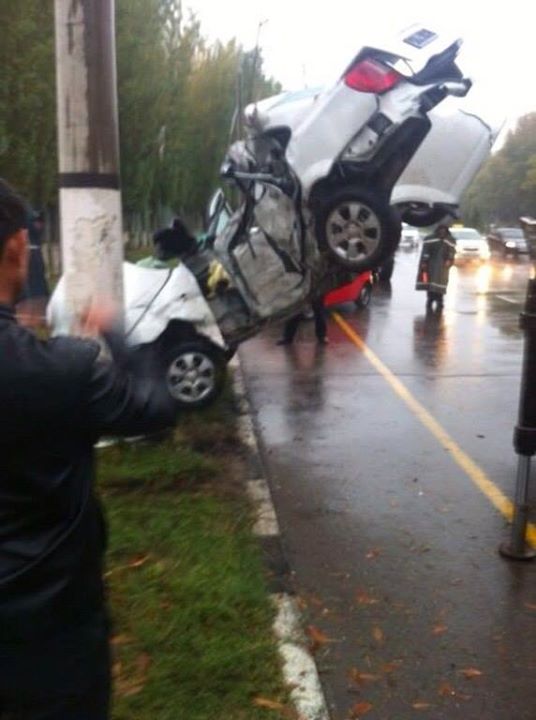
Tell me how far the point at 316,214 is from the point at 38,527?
248 inches

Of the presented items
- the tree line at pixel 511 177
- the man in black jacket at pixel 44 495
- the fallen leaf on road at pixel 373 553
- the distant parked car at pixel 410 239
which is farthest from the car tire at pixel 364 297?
the tree line at pixel 511 177

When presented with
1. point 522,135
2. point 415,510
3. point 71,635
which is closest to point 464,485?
point 415,510

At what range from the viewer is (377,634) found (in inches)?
166

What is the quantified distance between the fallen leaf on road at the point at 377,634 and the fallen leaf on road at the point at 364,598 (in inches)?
10.6

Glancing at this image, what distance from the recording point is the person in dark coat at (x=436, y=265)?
1688cm

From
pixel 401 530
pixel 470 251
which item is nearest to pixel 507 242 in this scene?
pixel 470 251

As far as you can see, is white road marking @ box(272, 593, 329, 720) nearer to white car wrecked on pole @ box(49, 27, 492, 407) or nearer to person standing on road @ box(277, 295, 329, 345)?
white car wrecked on pole @ box(49, 27, 492, 407)

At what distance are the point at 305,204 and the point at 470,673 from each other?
198 inches

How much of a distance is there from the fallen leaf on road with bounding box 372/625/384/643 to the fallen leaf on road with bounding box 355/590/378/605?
269mm

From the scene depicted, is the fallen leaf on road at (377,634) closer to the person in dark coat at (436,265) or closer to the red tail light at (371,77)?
the red tail light at (371,77)

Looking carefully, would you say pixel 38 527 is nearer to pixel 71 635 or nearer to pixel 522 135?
pixel 71 635

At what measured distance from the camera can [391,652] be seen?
13.3 ft

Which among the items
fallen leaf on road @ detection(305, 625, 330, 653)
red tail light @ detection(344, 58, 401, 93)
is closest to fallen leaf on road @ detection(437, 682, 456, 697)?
fallen leaf on road @ detection(305, 625, 330, 653)

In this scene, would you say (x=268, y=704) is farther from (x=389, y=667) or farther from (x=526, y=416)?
(x=526, y=416)
